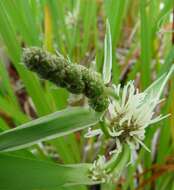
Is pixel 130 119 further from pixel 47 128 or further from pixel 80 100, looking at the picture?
pixel 80 100

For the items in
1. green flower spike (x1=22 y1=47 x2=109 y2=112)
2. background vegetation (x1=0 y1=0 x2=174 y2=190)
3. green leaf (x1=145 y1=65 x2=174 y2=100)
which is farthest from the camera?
background vegetation (x1=0 y1=0 x2=174 y2=190)

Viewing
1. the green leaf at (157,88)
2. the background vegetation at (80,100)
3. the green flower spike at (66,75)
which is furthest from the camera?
the background vegetation at (80,100)

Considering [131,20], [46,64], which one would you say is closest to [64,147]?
[46,64]

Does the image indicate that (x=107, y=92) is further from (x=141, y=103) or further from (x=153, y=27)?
(x=153, y=27)

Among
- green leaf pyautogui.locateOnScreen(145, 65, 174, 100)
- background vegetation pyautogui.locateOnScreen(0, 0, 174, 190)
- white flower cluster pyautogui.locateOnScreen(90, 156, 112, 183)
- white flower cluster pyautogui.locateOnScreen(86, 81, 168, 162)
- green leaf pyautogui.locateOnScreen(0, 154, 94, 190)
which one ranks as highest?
background vegetation pyautogui.locateOnScreen(0, 0, 174, 190)

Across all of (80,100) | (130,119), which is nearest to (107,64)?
(130,119)
